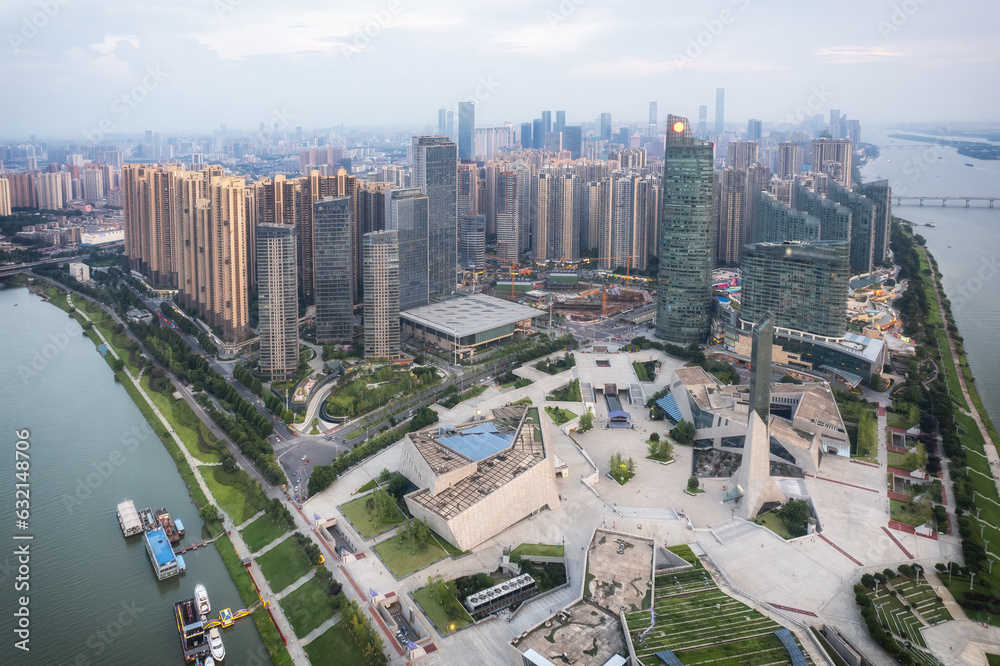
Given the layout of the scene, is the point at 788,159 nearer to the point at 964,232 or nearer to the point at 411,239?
the point at 964,232

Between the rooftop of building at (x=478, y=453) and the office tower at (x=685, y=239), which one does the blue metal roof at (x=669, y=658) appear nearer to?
the rooftop of building at (x=478, y=453)

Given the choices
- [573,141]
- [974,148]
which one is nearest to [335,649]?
[573,141]

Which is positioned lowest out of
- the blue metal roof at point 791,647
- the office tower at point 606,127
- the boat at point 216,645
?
the boat at point 216,645

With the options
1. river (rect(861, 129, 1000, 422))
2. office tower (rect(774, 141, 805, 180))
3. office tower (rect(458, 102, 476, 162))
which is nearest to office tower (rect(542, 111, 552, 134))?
office tower (rect(458, 102, 476, 162))

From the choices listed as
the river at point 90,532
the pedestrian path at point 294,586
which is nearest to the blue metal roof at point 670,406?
the pedestrian path at point 294,586

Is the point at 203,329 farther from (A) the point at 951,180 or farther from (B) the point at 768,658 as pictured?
(A) the point at 951,180

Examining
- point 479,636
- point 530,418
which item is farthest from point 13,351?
point 479,636
